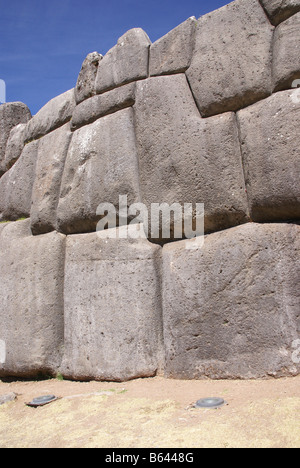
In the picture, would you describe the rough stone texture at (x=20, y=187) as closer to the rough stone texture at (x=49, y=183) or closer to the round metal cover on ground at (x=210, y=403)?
the rough stone texture at (x=49, y=183)

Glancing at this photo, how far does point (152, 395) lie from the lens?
8.77 ft

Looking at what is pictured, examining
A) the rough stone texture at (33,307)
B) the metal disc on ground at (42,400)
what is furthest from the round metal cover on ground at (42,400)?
the rough stone texture at (33,307)

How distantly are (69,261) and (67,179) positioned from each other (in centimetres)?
76

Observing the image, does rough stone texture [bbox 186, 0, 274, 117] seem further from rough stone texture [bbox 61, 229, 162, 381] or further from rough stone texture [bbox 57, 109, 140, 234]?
rough stone texture [bbox 61, 229, 162, 381]

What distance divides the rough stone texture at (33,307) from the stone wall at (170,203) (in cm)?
1

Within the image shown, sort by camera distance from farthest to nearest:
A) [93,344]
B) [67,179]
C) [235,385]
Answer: [67,179]
[93,344]
[235,385]

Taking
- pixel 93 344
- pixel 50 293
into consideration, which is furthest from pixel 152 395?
pixel 50 293

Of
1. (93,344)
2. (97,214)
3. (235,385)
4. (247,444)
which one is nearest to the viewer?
(247,444)

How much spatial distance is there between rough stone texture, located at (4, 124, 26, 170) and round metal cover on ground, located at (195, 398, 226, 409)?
134 inches

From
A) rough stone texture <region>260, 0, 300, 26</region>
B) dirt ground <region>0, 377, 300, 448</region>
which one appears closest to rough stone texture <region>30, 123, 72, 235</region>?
dirt ground <region>0, 377, 300, 448</region>

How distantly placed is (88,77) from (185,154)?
4.83ft

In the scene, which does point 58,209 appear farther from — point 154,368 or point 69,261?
point 154,368

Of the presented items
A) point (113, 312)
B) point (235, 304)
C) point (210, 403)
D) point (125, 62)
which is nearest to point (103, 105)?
point (125, 62)

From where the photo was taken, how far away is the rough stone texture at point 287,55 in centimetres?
265
